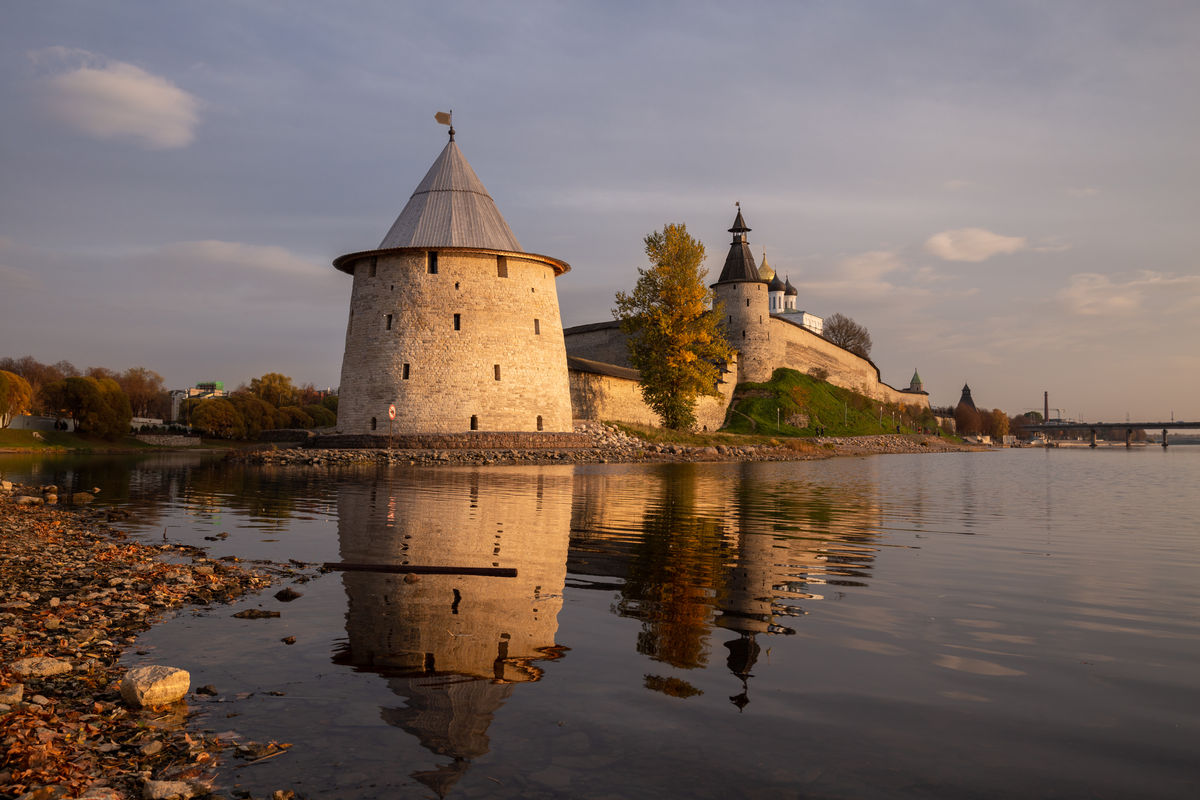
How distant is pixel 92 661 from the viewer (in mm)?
4516

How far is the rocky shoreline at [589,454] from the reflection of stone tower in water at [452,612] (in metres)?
16.8

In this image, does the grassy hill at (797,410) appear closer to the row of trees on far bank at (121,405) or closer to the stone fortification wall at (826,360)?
the stone fortification wall at (826,360)

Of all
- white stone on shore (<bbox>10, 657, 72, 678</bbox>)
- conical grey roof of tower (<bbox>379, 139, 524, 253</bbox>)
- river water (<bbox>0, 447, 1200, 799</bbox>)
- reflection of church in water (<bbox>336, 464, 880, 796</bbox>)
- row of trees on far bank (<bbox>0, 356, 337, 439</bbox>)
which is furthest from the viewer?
row of trees on far bank (<bbox>0, 356, 337, 439</bbox>)

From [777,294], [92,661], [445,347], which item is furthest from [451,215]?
[777,294]

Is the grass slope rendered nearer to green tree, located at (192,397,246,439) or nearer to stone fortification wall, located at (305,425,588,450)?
Result: green tree, located at (192,397,246,439)

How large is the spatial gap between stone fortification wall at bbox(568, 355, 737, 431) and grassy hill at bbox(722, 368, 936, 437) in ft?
43.5

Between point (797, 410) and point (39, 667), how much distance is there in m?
61.7

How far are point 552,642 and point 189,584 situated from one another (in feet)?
12.2

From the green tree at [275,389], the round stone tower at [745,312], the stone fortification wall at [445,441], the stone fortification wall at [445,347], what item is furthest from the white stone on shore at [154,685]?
the green tree at [275,389]

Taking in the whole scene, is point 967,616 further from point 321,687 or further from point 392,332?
point 392,332

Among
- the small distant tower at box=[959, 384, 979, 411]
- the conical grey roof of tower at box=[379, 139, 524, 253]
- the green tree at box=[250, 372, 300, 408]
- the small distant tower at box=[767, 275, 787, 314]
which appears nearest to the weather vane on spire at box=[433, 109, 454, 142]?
the conical grey roof of tower at box=[379, 139, 524, 253]

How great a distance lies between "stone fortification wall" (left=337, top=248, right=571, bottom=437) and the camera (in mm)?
33656

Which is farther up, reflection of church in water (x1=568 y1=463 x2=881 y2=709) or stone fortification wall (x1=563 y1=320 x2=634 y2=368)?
stone fortification wall (x1=563 y1=320 x2=634 y2=368)

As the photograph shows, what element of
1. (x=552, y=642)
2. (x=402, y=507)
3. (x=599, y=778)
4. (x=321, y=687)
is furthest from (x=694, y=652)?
(x=402, y=507)
